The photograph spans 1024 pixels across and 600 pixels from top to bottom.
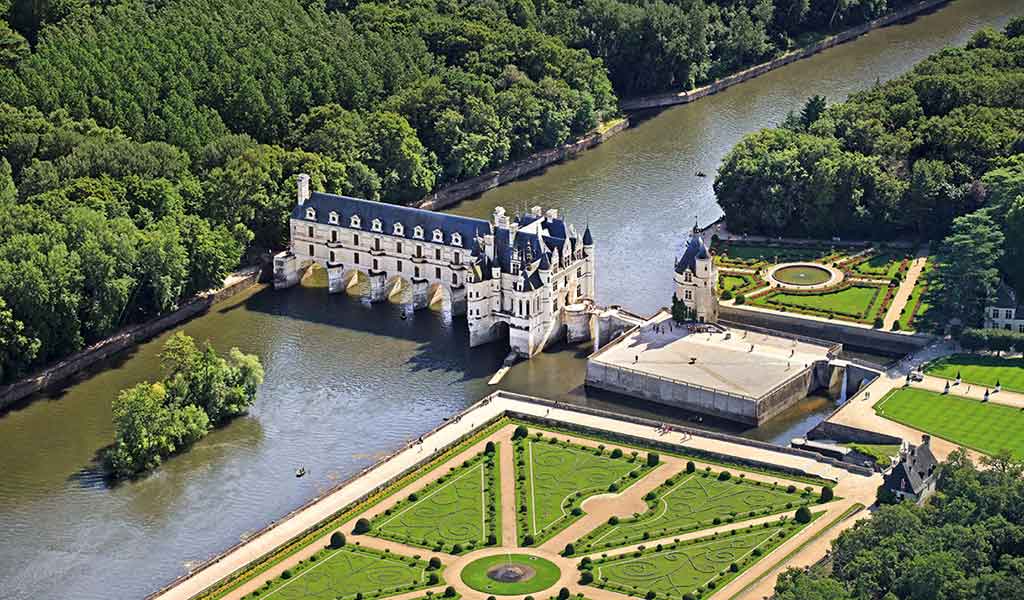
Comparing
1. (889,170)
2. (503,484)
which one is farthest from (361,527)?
(889,170)

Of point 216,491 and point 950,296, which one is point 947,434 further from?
point 216,491

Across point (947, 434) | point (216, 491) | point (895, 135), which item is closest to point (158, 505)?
point (216, 491)

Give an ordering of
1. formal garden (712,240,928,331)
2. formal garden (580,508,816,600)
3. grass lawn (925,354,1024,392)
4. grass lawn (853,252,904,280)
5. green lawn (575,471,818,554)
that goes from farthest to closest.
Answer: grass lawn (853,252,904,280), formal garden (712,240,928,331), grass lawn (925,354,1024,392), green lawn (575,471,818,554), formal garden (580,508,816,600)

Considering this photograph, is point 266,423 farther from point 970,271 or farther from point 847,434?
point 970,271

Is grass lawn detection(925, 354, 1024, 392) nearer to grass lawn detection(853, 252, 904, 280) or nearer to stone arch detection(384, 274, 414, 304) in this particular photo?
grass lawn detection(853, 252, 904, 280)

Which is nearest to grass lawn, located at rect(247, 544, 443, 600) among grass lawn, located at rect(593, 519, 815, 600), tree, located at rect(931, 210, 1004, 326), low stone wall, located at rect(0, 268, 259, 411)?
grass lawn, located at rect(593, 519, 815, 600)

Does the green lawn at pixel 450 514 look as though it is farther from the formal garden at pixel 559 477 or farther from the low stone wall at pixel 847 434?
the low stone wall at pixel 847 434

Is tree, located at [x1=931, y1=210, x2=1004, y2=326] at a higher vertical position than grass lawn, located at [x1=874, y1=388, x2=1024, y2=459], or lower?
higher
